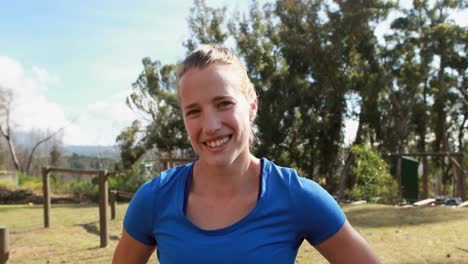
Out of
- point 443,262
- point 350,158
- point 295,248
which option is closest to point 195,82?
point 295,248

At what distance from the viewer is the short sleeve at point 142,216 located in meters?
1.16

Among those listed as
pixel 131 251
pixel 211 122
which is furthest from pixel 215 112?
pixel 131 251

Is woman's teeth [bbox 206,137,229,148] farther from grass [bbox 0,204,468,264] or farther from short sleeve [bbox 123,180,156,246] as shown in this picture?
grass [bbox 0,204,468,264]

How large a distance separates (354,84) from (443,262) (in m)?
12.1

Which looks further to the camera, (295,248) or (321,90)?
(321,90)

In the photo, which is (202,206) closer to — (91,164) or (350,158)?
(350,158)

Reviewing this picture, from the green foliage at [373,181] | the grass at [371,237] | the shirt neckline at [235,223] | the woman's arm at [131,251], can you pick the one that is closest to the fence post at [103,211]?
the grass at [371,237]

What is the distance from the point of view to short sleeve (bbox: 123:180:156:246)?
3.82 ft

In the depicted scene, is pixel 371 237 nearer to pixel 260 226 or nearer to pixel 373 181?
pixel 260 226

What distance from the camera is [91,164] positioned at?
22.9 m

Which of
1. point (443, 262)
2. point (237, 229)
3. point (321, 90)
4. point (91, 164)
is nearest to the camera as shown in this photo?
point (237, 229)

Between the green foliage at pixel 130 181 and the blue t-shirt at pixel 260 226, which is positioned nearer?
the blue t-shirt at pixel 260 226

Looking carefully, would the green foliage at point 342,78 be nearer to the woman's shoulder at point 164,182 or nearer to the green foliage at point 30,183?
the green foliage at point 30,183

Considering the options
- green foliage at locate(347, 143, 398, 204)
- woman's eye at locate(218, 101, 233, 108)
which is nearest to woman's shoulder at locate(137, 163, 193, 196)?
woman's eye at locate(218, 101, 233, 108)
